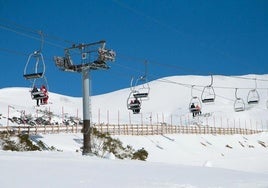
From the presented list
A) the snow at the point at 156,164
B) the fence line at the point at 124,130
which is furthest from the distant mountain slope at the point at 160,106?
the fence line at the point at 124,130

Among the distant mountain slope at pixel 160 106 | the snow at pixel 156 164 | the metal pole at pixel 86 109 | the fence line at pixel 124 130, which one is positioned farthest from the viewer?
the distant mountain slope at pixel 160 106

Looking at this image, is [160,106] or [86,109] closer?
[86,109]

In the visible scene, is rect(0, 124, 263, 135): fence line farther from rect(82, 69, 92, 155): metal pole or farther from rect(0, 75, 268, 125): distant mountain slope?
rect(0, 75, 268, 125): distant mountain slope

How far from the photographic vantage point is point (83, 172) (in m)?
15.2

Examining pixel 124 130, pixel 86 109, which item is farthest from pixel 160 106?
pixel 86 109

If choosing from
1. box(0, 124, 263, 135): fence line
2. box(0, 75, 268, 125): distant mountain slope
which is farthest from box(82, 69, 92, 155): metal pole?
box(0, 75, 268, 125): distant mountain slope

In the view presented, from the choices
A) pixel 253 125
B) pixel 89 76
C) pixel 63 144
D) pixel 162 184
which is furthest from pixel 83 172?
pixel 253 125

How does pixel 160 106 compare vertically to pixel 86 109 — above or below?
above

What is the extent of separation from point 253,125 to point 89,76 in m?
119

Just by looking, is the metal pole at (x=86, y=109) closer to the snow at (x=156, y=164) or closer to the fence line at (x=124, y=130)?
the snow at (x=156, y=164)

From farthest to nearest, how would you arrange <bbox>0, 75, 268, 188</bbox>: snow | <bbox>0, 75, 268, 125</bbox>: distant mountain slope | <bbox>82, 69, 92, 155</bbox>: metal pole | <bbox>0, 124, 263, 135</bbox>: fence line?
<bbox>0, 75, 268, 125</bbox>: distant mountain slope
<bbox>0, 124, 263, 135</bbox>: fence line
<bbox>82, 69, 92, 155</bbox>: metal pole
<bbox>0, 75, 268, 188</bbox>: snow

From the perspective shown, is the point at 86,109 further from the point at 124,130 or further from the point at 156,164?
the point at 124,130

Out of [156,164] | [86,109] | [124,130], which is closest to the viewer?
[156,164]

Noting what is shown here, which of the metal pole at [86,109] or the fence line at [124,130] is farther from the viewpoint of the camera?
the fence line at [124,130]
